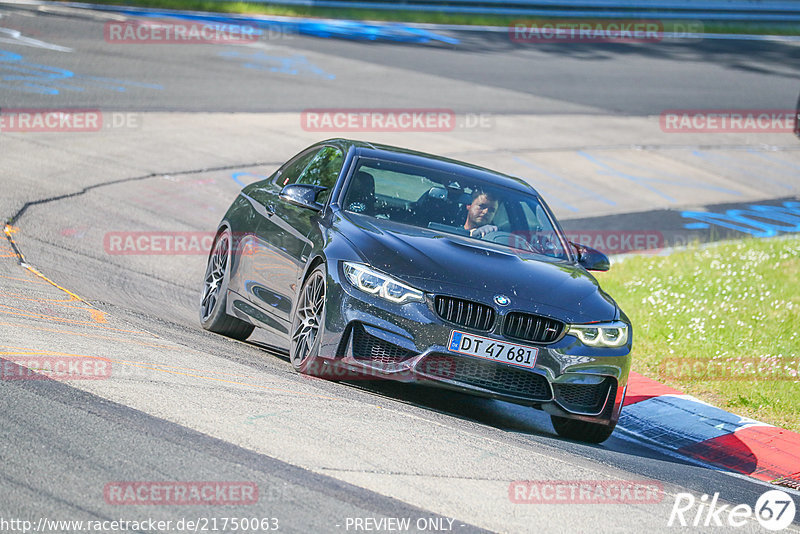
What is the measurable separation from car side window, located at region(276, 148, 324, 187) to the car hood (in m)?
1.41

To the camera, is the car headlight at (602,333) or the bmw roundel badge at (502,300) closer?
the bmw roundel badge at (502,300)

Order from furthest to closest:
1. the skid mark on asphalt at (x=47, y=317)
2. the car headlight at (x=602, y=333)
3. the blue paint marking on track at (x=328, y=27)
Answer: the blue paint marking on track at (x=328, y=27)
the skid mark on asphalt at (x=47, y=317)
the car headlight at (x=602, y=333)

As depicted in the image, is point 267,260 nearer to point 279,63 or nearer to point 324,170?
point 324,170

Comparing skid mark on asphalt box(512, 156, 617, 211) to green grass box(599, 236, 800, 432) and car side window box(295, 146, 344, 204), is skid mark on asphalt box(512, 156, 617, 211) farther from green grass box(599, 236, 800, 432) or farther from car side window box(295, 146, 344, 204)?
car side window box(295, 146, 344, 204)

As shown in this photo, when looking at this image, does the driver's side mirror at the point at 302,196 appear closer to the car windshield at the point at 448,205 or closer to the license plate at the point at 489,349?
the car windshield at the point at 448,205

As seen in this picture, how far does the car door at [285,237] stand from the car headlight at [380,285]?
29.3 inches

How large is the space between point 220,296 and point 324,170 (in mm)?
1330

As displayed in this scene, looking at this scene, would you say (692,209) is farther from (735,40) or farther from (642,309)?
(735,40)

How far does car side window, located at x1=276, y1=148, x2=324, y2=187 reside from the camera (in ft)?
Result: 28.9

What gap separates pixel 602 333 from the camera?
691 cm

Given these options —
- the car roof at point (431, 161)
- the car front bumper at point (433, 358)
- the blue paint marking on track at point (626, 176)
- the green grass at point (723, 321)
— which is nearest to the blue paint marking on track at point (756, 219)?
the blue paint marking on track at point (626, 176)

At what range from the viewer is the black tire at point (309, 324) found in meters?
6.85

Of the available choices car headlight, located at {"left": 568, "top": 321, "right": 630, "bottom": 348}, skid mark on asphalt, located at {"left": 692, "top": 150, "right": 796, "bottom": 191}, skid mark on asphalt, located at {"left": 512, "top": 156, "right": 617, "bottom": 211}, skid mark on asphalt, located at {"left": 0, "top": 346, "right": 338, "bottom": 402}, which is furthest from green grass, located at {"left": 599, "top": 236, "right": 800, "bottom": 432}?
skid mark on asphalt, located at {"left": 692, "top": 150, "right": 796, "bottom": 191}

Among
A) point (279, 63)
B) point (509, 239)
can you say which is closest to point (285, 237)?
point (509, 239)
